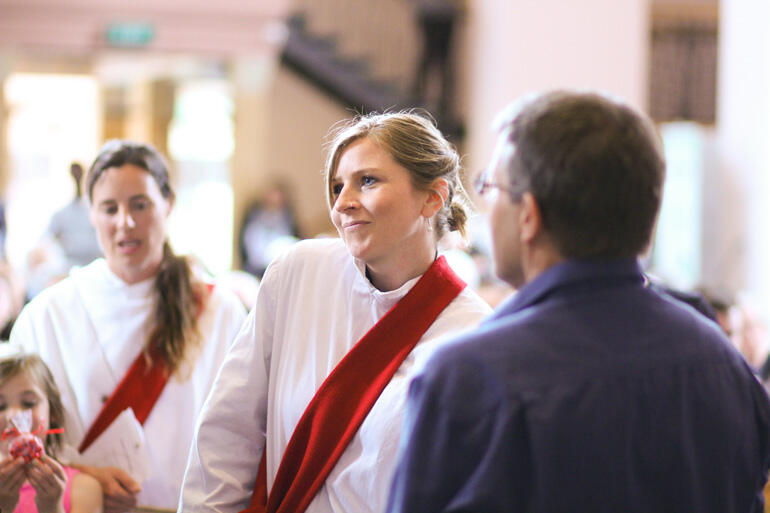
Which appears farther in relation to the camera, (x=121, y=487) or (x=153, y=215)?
(x=153, y=215)

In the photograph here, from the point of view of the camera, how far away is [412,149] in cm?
197

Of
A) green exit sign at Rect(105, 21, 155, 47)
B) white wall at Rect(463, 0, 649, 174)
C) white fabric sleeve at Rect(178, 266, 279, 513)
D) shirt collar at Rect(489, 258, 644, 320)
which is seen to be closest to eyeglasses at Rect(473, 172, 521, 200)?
shirt collar at Rect(489, 258, 644, 320)

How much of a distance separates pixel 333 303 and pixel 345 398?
24 cm

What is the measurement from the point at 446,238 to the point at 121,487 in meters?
1.01

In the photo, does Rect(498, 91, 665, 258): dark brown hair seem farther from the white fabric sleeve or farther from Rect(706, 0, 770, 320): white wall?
Rect(706, 0, 770, 320): white wall

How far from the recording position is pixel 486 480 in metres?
1.17

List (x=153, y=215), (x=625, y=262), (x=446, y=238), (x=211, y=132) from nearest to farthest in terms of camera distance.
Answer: (x=625, y=262), (x=446, y=238), (x=153, y=215), (x=211, y=132)

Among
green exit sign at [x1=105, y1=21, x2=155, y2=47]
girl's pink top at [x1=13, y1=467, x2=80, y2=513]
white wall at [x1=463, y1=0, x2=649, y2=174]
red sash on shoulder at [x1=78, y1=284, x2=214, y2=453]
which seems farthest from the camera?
green exit sign at [x1=105, y1=21, x2=155, y2=47]

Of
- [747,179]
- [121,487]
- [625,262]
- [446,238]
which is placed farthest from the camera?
[747,179]

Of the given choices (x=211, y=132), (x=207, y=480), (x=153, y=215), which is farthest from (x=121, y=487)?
(x=211, y=132)

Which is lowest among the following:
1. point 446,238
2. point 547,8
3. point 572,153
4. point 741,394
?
point 741,394

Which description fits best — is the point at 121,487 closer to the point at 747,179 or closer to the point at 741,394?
the point at 741,394

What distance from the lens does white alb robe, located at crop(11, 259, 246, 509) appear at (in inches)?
95.7

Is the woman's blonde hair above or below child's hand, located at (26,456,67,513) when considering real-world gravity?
above
